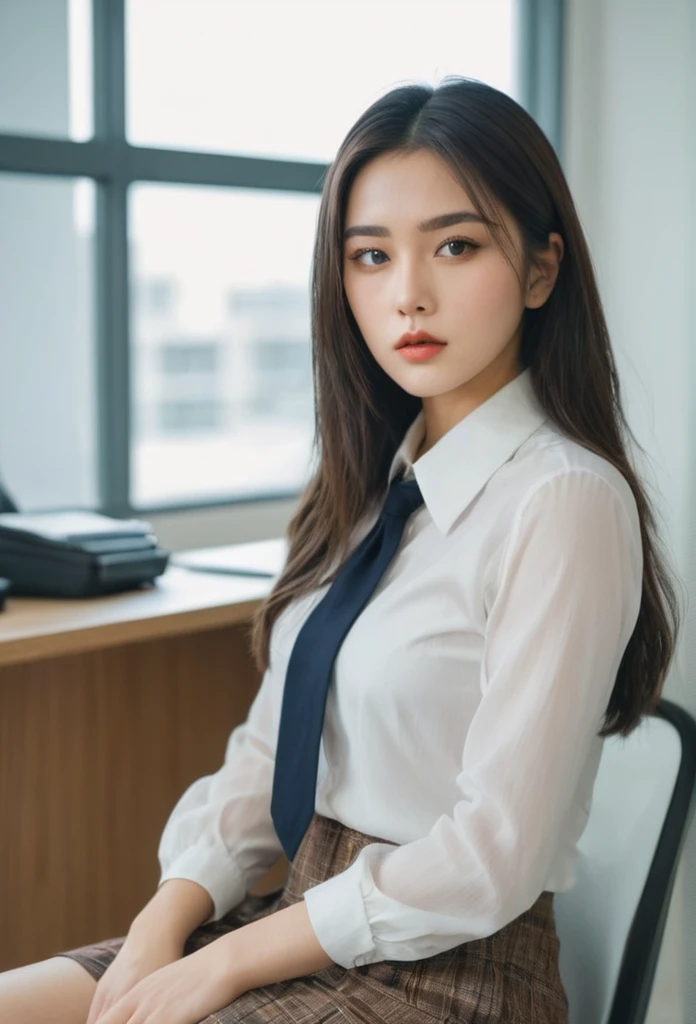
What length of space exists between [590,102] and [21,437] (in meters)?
1.48

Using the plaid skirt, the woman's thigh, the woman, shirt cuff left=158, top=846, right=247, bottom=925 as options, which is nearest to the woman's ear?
the woman

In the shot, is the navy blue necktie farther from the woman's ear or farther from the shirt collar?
the woman's ear

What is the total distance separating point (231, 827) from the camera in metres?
1.33

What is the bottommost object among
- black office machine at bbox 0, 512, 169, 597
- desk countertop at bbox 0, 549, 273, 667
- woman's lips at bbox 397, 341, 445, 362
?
desk countertop at bbox 0, 549, 273, 667

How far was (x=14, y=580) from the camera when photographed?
A: 1637 mm

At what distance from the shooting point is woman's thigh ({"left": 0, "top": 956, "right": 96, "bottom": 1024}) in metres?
1.12

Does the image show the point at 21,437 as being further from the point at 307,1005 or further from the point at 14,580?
the point at 307,1005

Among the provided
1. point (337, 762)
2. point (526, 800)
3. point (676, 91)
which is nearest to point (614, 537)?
point (526, 800)

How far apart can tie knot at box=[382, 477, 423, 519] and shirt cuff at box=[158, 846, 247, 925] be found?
17.5 inches

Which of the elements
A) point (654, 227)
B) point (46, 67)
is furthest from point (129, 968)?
point (46, 67)

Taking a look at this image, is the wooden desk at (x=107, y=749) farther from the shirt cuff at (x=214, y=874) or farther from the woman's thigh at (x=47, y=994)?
the woman's thigh at (x=47, y=994)

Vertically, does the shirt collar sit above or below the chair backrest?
above

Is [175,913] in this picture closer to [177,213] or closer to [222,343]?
[177,213]

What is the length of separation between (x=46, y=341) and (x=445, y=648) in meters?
1.63
